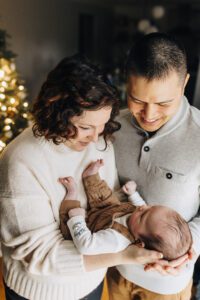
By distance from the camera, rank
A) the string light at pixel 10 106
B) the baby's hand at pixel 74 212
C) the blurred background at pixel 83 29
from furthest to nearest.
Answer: the blurred background at pixel 83 29, the string light at pixel 10 106, the baby's hand at pixel 74 212

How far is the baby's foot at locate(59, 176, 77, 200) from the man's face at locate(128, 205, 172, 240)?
0.27m

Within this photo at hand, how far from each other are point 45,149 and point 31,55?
461 centimetres

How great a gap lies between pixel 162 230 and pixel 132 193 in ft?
0.68

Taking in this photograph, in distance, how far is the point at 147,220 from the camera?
125 cm

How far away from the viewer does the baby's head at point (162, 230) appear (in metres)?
1.18

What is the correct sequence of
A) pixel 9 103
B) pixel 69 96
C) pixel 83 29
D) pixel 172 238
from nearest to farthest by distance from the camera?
pixel 69 96
pixel 172 238
pixel 9 103
pixel 83 29

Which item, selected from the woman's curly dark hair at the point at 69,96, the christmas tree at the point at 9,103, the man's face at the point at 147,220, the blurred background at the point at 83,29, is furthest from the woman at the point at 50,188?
the blurred background at the point at 83,29

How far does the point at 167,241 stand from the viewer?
1.17 m

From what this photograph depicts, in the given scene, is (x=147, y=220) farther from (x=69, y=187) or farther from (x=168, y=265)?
(x=69, y=187)

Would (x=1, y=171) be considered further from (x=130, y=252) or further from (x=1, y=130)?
(x=1, y=130)

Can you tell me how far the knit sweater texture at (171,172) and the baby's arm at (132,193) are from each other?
1.2 inches

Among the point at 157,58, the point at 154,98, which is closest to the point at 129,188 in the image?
the point at 154,98

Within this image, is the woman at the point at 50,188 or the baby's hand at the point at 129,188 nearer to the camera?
the woman at the point at 50,188

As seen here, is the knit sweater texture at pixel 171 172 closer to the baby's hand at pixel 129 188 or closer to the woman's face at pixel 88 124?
the baby's hand at pixel 129 188
